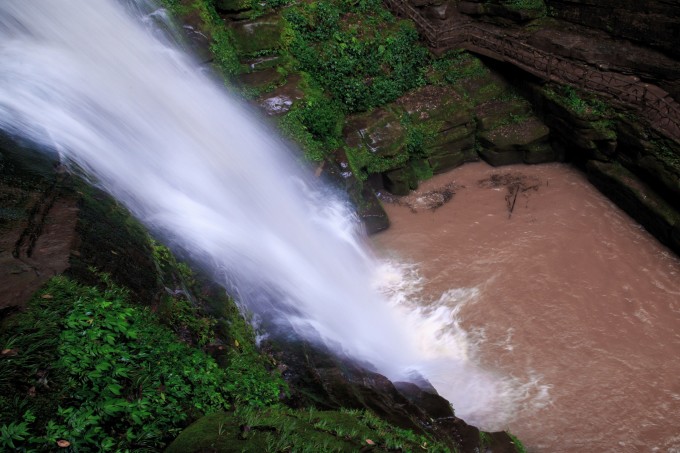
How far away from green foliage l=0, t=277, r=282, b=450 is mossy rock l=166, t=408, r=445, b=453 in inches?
11.3

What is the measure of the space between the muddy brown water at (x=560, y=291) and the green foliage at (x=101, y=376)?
5.17 metres

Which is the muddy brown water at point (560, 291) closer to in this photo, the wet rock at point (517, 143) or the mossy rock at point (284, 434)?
the wet rock at point (517, 143)

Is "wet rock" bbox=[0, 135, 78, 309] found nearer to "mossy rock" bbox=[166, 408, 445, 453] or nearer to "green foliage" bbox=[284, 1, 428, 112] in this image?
"mossy rock" bbox=[166, 408, 445, 453]

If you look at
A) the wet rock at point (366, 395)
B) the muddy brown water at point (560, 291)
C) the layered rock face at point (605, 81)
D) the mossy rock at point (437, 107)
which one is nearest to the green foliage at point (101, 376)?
the wet rock at point (366, 395)

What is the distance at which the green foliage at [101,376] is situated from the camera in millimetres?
3400

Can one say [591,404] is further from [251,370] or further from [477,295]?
[251,370]

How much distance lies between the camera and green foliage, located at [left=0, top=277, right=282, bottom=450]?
3400 millimetres

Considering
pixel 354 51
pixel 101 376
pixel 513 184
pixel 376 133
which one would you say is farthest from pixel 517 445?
pixel 354 51

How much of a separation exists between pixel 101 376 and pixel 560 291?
8455 millimetres

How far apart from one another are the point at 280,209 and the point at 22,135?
506cm

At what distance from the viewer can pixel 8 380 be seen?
3.45m

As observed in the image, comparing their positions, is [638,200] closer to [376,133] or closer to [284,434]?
[376,133]

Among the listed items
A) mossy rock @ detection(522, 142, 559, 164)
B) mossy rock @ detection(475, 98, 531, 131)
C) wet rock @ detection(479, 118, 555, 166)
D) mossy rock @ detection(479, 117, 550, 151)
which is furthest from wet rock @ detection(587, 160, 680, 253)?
mossy rock @ detection(475, 98, 531, 131)

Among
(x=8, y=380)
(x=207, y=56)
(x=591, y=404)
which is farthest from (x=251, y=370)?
(x=207, y=56)
